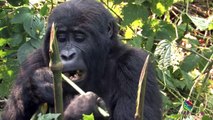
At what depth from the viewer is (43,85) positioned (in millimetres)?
3490

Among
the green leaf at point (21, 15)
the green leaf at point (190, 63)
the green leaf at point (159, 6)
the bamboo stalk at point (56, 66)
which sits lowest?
the green leaf at point (190, 63)

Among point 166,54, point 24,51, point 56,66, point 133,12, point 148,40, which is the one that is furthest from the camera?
point 148,40

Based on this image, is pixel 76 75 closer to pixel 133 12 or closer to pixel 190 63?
pixel 133 12

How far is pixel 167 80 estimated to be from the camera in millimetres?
4750

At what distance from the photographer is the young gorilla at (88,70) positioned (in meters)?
3.46

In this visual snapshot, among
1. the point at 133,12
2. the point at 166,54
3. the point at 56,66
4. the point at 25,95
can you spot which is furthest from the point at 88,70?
the point at 56,66

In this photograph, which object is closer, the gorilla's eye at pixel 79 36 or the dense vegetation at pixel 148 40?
the gorilla's eye at pixel 79 36

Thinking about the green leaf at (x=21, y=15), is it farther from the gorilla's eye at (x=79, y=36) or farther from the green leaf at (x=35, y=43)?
the gorilla's eye at (x=79, y=36)

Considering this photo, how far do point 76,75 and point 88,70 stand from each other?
0.75 feet

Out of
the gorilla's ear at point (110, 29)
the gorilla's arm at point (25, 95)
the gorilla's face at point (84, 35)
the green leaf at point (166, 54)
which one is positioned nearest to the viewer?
the gorilla's face at point (84, 35)

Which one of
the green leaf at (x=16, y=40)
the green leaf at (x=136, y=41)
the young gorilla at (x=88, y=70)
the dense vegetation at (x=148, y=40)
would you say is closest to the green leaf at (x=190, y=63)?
the dense vegetation at (x=148, y=40)

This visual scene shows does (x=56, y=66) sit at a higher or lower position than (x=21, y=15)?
higher

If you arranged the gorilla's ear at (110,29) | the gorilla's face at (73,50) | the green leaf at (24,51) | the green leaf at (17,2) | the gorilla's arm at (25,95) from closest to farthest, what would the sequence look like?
1. the gorilla's face at (73,50)
2. the gorilla's arm at (25,95)
3. the gorilla's ear at (110,29)
4. the green leaf at (24,51)
5. the green leaf at (17,2)

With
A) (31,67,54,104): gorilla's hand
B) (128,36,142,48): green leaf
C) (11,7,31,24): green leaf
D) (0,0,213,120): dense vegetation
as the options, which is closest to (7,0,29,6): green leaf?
(0,0,213,120): dense vegetation
